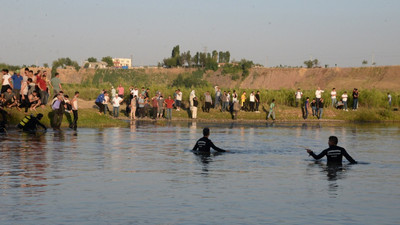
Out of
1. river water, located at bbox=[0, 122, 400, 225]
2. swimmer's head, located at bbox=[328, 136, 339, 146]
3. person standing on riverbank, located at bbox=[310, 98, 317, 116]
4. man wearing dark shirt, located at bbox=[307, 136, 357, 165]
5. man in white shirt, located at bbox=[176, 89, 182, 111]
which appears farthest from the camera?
man in white shirt, located at bbox=[176, 89, 182, 111]

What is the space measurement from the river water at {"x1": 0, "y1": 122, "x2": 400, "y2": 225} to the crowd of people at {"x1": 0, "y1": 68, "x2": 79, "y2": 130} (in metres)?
4.24

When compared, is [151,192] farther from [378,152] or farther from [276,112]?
[276,112]

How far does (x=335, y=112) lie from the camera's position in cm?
5281

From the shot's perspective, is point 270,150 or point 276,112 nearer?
point 270,150

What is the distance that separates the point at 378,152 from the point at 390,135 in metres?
10.4

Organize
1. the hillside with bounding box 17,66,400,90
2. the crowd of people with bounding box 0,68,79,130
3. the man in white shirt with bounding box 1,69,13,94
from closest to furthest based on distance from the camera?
1. the crowd of people with bounding box 0,68,79,130
2. the man in white shirt with bounding box 1,69,13,94
3. the hillside with bounding box 17,66,400,90

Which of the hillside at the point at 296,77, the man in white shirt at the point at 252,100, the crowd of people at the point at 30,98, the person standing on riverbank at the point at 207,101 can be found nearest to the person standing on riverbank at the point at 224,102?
the person standing on riverbank at the point at 207,101

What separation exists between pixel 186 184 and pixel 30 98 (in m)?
20.9

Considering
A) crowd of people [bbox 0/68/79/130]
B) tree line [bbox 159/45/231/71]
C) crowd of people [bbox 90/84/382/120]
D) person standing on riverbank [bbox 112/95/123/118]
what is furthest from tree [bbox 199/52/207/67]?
crowd of people [bbox 0/68/79/130]

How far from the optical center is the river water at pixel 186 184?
12438 mm

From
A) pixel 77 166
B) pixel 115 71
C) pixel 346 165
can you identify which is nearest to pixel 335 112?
pixel 346 165

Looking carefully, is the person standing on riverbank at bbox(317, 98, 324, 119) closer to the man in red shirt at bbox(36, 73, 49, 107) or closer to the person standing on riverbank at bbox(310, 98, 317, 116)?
the person standing on riverbank at bbox(310, 98, 317, 116)

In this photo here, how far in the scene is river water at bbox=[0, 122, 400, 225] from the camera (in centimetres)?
1244

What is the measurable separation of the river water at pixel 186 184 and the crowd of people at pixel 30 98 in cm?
424
